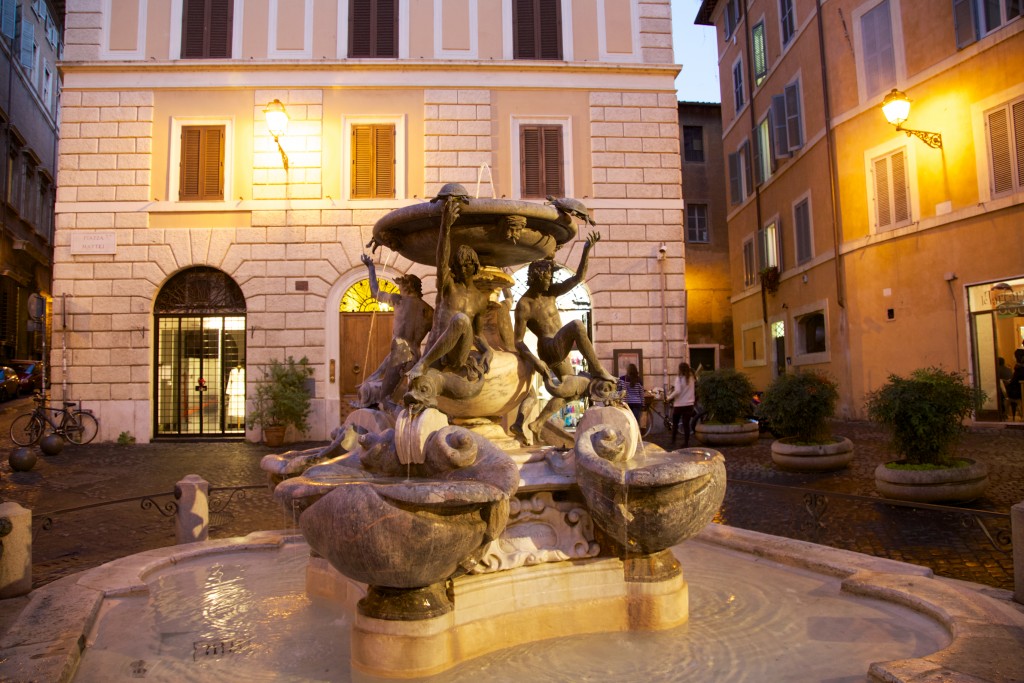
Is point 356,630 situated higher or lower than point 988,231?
lower

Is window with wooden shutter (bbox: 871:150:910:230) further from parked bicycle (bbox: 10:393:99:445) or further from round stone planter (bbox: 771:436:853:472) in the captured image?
parked bicycle (bbox: 10:393:99:445)

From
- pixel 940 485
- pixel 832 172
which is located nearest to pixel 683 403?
pixel 940 485

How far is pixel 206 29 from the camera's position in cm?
1595

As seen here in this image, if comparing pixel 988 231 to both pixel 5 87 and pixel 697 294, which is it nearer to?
pixel 697 294

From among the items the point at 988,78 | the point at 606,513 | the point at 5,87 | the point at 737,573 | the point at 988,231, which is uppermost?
the point at 5,87

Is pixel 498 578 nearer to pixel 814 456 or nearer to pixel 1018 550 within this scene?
pixel 1018 550

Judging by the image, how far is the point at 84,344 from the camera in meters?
14.9

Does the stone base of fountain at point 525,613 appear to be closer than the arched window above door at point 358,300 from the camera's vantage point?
Yes

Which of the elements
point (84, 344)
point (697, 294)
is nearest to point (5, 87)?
point (84, 344)

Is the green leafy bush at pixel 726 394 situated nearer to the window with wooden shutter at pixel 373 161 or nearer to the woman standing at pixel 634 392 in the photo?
the woman standing at pixel 634 392

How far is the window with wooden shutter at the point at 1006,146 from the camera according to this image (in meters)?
12.9

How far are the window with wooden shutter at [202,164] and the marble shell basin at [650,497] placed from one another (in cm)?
1414

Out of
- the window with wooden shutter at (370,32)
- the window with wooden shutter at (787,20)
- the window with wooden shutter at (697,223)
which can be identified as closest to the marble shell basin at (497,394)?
the window with wooden shutter at (370,32)

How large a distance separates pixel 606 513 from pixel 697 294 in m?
29.4
